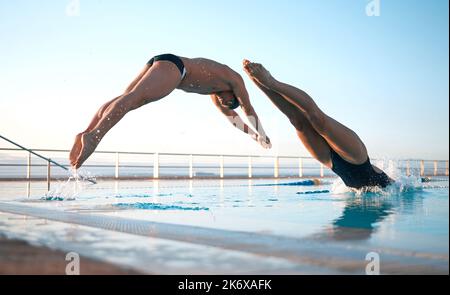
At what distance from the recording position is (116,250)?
1.13 meters

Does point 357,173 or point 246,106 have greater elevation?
point 246,106

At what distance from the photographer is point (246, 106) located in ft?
9.12

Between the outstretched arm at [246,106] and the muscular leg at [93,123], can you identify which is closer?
the muscular leg at [93,123]

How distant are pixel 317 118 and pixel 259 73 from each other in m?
0.41

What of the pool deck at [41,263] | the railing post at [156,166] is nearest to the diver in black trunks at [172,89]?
the pool deck at [41,263]

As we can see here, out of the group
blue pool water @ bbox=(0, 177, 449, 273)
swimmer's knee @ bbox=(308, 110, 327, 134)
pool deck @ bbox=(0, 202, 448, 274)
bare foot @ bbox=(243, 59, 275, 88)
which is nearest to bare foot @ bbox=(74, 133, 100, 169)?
blue pool water @ bbox=(0, 177, 449, 273)

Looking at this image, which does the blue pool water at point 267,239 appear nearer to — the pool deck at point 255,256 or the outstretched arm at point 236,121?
the pool deck at point 255,256

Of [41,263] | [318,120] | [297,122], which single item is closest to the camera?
[41,263]

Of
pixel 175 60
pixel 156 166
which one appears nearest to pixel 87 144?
pixel 175 60

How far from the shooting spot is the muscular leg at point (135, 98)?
2.20 meters

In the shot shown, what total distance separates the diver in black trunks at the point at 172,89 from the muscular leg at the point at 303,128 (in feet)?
0.64

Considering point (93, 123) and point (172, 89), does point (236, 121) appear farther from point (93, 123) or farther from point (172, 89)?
point (93, 123)

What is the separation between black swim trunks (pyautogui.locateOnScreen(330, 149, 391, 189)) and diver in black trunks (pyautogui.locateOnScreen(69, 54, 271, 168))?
1.52 feet
